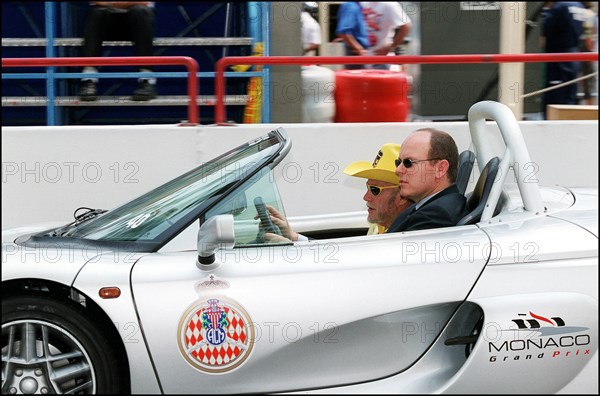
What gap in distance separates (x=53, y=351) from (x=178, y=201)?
75cm

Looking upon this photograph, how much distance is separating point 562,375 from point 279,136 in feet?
4.89

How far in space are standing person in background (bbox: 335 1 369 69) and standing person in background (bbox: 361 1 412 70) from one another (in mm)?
40

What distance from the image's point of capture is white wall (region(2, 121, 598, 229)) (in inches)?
255

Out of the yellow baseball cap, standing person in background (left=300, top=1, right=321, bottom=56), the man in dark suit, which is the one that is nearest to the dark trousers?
standing person in background (left=300, top=1, right=321, bottom=56)

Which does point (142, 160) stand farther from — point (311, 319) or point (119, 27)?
point (311, 319)

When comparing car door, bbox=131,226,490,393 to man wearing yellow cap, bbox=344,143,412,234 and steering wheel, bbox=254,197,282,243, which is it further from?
man wearing yellow cap, bbox=344,143,412,234

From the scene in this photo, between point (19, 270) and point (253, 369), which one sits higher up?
point (19, 270)

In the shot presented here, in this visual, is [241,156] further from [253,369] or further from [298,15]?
[298,15]

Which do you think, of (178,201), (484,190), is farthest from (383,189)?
(178,201)

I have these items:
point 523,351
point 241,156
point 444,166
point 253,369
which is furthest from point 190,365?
point 444,166

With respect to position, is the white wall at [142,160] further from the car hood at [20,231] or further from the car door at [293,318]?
the car door at [293,318]

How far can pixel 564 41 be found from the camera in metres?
7.48

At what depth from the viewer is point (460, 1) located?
8961 millimetres

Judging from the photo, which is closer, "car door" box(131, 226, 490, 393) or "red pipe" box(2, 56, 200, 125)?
"car door" box(131, 226, 490, 393)
